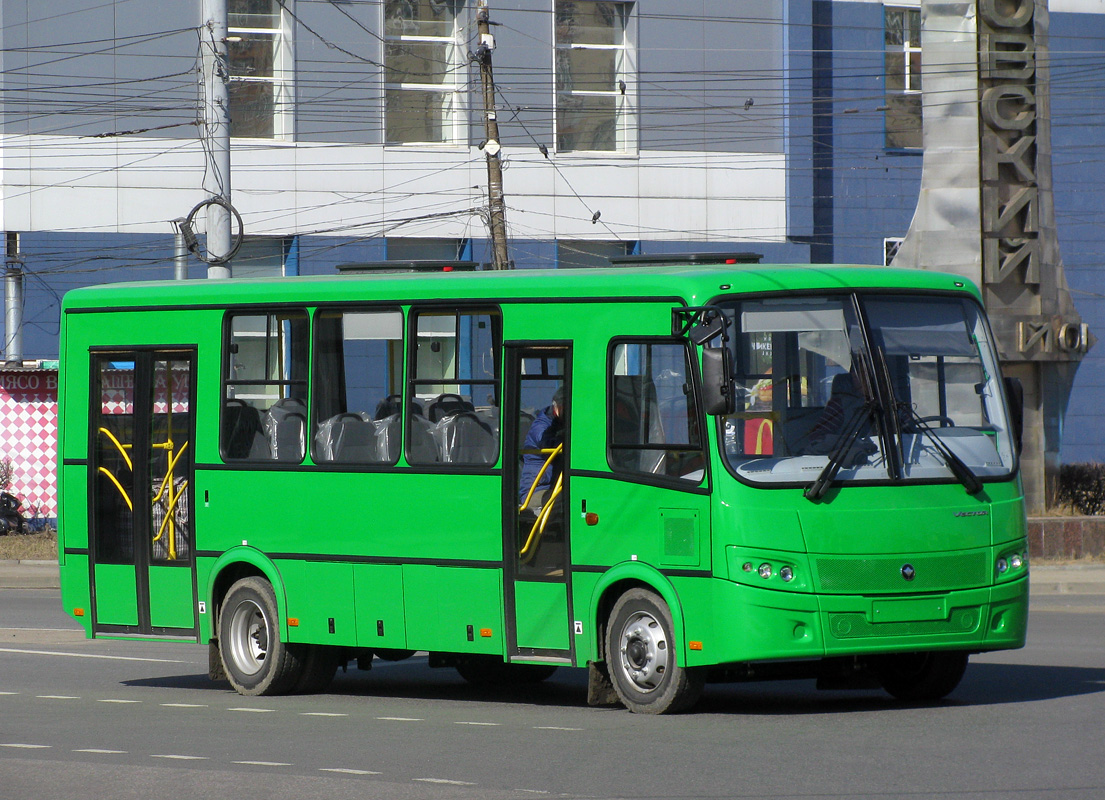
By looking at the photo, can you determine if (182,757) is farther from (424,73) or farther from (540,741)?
(424,73)

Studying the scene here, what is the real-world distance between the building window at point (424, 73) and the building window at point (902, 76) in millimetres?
8733

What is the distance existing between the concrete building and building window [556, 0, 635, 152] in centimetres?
4

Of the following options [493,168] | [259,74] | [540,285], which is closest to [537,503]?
[540,285]

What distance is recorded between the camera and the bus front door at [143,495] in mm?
12891

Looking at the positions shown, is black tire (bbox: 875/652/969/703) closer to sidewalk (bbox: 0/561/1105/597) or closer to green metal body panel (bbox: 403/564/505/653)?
green metal body panel (bbox: 403/564/505/653)

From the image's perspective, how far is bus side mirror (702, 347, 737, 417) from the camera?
9.88 metres

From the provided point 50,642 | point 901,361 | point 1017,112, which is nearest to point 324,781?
point 901,361

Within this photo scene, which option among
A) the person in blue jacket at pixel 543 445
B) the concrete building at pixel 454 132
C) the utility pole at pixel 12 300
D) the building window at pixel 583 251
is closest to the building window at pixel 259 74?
the concrete building at pixel 454 132

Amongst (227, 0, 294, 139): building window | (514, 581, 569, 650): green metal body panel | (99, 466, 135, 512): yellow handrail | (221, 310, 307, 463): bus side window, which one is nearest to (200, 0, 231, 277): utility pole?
(99, 466, 135, 512): yellow handrail

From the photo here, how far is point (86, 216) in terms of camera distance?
106 ft

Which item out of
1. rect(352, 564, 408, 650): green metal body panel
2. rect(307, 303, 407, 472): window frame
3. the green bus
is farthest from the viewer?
rect(307, 303, 407, 472): window frame

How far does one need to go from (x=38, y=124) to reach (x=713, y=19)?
42.5ft

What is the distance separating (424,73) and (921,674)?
2519cm

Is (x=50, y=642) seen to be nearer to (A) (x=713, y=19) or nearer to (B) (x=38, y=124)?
(B) (x=38, y=124)
